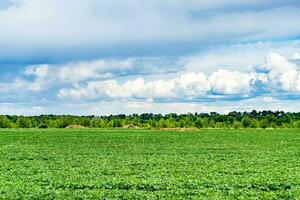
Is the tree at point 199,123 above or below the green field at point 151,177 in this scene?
above

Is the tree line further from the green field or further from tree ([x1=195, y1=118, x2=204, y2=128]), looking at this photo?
the green field

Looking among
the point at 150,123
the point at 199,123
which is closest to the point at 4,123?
the point at 150,123

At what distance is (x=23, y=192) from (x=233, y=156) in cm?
1939

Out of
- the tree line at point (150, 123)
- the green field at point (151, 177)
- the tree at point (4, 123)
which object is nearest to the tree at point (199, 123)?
Answer: the tree line at point (150, 123)

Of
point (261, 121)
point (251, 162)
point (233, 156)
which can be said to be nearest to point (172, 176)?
point (251, 162)

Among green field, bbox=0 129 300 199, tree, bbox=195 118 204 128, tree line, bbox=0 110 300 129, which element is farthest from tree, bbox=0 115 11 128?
green field, bbox=0 129 300 199

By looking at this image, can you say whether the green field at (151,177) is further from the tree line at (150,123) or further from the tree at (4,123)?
the tree at (4,123)

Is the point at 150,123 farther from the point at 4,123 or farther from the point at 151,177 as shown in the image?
the point at 151,177

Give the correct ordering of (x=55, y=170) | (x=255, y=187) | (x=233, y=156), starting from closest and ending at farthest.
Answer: (x=255, y=187)
(x=55, y=170)
(x=233, y=156)

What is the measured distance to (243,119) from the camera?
12581 centimetres

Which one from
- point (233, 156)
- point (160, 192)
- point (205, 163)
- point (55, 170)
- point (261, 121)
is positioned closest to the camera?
point (160, 192)

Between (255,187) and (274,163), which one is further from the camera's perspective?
(274,163)

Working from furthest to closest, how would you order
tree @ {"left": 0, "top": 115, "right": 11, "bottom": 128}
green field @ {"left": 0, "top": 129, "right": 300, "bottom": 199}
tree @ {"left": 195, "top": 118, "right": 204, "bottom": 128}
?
tree @ {"left": 0, "top": 115, "right": 11, "bottom": 128}, tree @ {"left": 195, "top": 118, "right": 204, "bottom": 128}, green field @ {"left": 0, "top": 129, "right": 300, "bottom": 199}

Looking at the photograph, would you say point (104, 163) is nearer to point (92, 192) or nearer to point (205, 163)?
point (205, 163)
